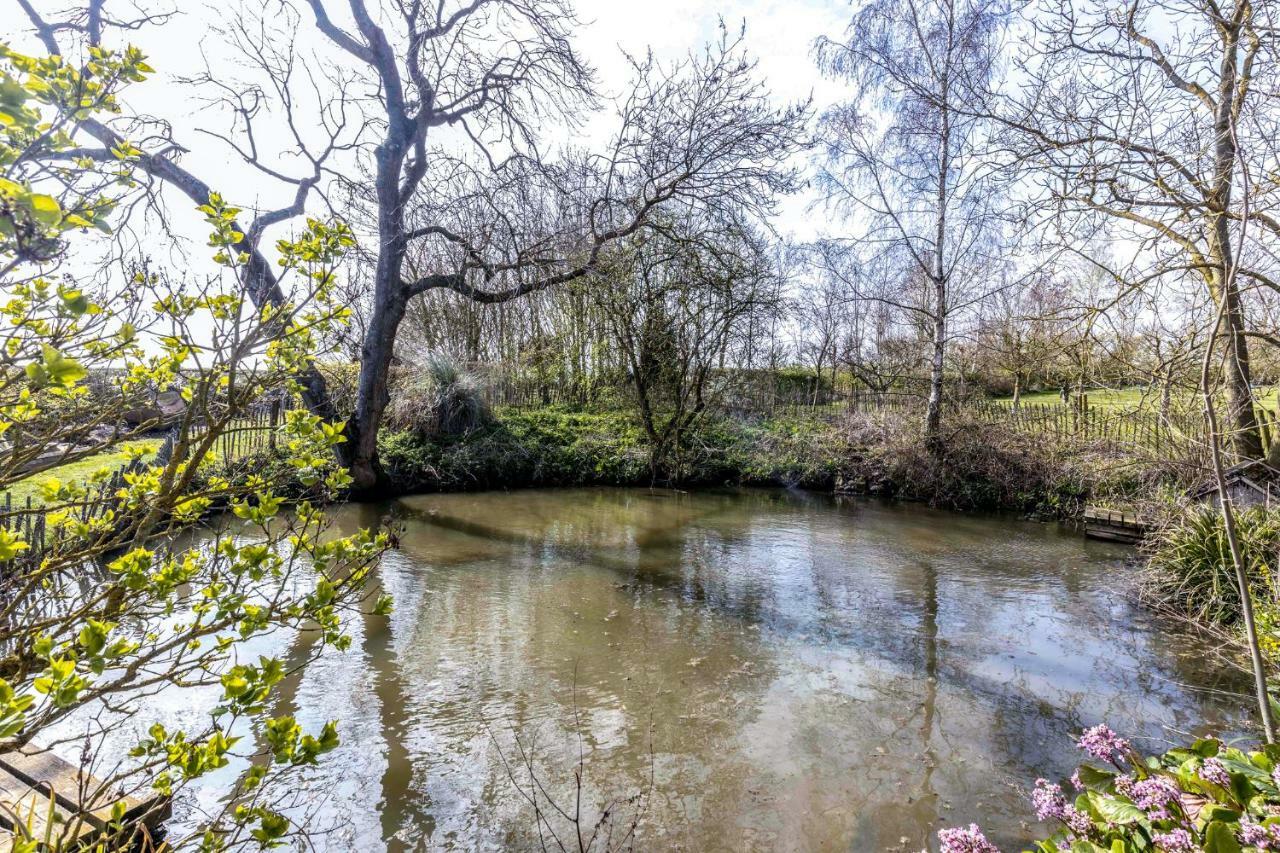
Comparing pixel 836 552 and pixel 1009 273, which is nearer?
pixel 836 552

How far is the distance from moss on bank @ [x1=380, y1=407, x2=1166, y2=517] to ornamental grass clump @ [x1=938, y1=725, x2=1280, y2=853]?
32.7ft

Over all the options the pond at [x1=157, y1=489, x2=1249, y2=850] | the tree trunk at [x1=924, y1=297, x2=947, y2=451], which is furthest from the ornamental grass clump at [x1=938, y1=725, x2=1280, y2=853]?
the tree trunk at [x1=924, y1=297, x2=947, y2=451]

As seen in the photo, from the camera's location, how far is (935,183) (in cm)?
1209

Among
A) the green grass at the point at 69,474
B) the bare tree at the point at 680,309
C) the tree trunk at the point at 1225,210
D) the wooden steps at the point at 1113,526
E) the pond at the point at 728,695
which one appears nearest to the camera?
the pond at the point at 728,695

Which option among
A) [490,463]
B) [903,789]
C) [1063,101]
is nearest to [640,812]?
[903,789]

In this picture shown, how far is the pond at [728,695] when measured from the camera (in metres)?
3.18

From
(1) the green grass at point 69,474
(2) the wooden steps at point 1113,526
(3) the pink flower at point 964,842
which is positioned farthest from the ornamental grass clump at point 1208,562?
(1) the green grass at point 69,474

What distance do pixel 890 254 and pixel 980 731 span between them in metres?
10.9

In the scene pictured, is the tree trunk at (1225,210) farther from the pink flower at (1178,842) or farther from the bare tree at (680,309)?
the bare tree at (680,309)

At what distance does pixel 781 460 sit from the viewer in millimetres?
13672

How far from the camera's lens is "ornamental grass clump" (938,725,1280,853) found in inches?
64.6

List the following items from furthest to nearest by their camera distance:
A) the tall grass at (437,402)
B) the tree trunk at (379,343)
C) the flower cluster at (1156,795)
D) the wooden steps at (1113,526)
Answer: the tall grass at (437,402) < the tree trunk at (379,343) < the wooden steps at (1113,526) < the flower cluster at (1156,795)

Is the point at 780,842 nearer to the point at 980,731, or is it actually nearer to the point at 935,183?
the point at 980,731

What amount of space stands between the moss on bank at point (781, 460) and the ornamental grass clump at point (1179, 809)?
9969 millimetres
